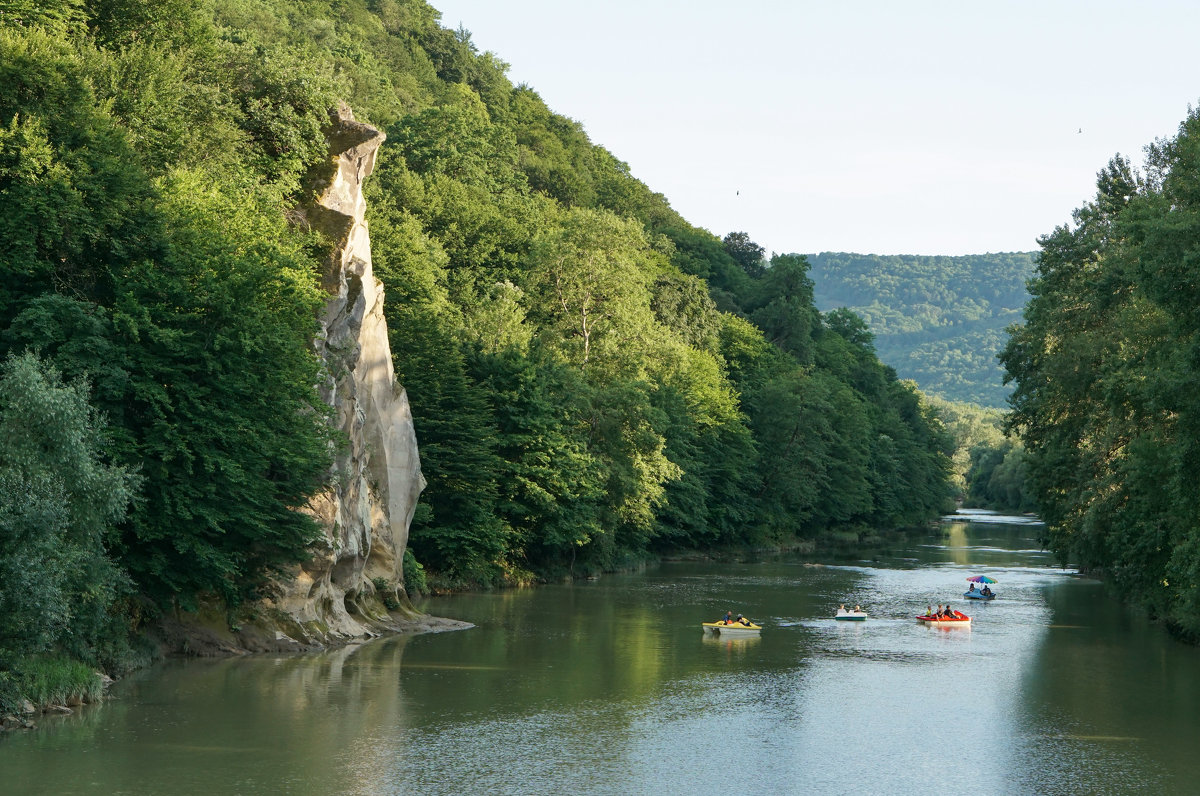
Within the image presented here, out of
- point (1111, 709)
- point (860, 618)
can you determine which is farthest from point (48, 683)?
point (860, 618)

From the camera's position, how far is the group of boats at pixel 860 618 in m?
45.9

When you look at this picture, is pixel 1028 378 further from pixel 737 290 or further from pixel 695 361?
pixel 737 290

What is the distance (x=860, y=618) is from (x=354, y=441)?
22.4 m

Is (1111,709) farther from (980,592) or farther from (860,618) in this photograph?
(980,592)

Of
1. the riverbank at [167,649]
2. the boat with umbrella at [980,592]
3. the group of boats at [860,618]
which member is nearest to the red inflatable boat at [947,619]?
the group of boats at [860,618]

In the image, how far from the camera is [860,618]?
50969mm

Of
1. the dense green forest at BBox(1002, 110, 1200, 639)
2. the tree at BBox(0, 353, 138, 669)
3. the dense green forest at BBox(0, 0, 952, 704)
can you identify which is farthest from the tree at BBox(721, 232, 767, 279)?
the tree at BBox(0, 353, 138, 669)

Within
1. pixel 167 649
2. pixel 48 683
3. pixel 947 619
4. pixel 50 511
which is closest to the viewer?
pixel 50 511

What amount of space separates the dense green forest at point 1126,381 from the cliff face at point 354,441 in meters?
25.2

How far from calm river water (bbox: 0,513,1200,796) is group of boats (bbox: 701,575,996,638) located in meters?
0.87

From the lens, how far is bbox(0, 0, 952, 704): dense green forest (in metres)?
30.6

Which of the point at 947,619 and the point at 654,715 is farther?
the point at 947,619

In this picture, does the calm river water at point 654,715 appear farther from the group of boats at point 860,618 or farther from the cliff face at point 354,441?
the cliff face at point 354,441

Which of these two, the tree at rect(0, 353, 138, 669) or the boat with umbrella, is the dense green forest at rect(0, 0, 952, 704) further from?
the boat with umbrella
